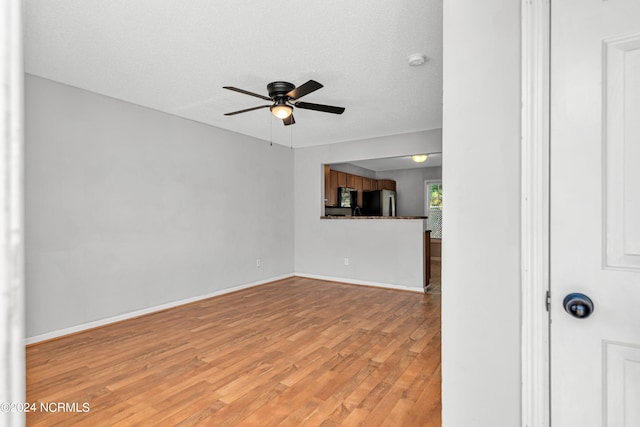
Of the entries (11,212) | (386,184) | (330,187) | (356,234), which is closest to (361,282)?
(356,234)

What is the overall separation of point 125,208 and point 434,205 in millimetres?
7182

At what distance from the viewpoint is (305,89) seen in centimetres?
276

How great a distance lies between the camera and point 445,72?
4.29ft

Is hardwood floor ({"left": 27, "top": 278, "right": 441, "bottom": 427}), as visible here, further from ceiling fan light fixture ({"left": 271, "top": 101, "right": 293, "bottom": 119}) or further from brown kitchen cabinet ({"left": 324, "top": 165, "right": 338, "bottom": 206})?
brown kitchen cabinet ({"left": 324, "top": 165, "right": 338, "bottom": 206})

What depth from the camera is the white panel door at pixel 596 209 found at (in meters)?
0.98

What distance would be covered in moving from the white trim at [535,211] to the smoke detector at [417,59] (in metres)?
1.63

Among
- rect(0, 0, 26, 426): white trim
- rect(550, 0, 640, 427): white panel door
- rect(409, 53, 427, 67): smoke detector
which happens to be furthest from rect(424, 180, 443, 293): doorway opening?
rect(0, 0, 26, 426): white trim

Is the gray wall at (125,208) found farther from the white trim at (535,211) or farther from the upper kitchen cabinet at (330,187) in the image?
the white trim at (535,211)

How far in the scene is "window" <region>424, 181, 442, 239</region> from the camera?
28.0 feet

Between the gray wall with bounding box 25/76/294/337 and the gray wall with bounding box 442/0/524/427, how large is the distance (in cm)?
356

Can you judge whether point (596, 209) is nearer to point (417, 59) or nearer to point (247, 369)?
point (417, 59)

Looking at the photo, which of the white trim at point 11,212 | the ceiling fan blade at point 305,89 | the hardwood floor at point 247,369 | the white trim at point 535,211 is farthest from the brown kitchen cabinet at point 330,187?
the white trim at point 11,212

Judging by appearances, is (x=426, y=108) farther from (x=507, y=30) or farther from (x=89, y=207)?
(x=89, y=207)

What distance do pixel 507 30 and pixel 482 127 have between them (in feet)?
1.11
